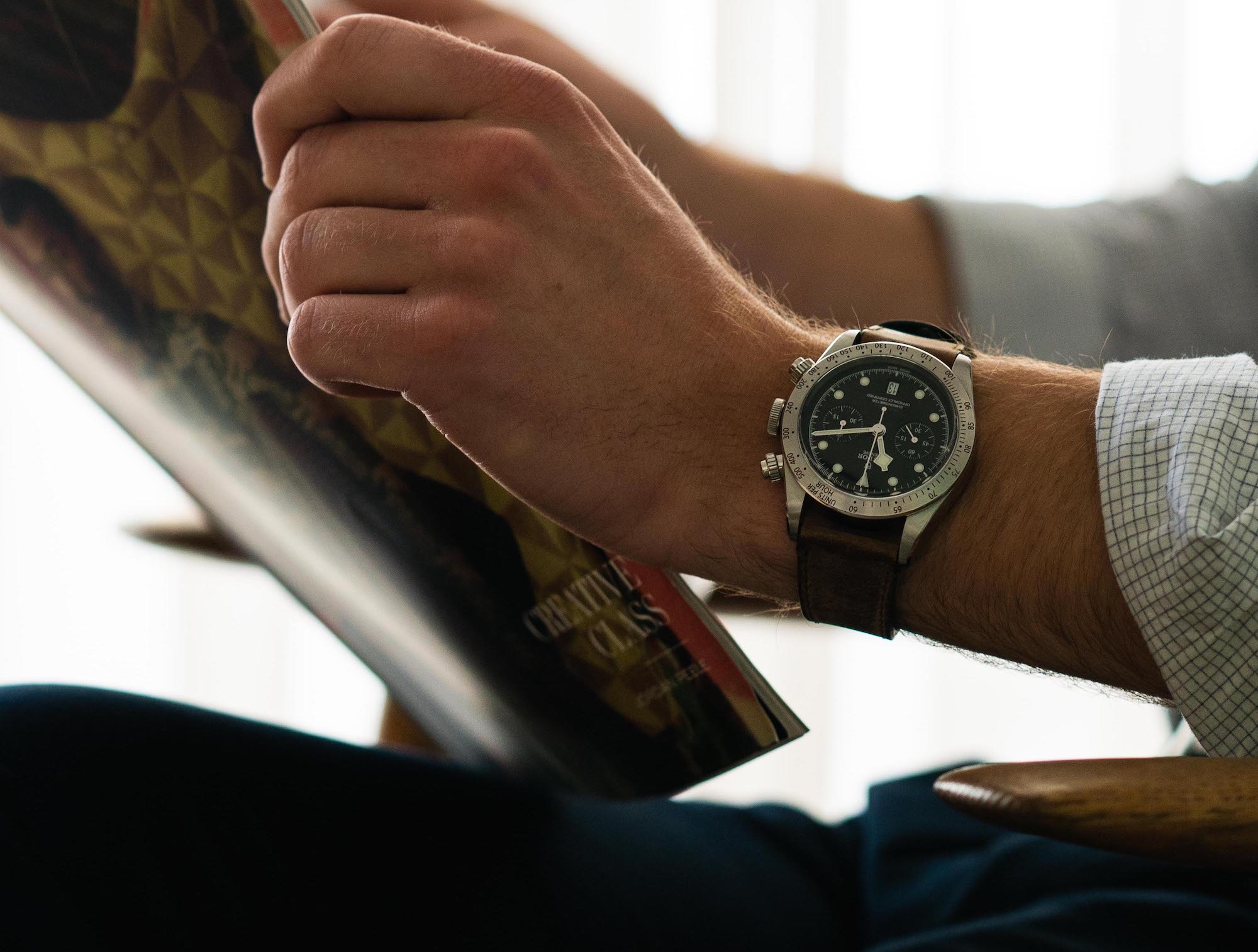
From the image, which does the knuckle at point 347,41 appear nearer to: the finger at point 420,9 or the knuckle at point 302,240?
the knuckle at point 302,240

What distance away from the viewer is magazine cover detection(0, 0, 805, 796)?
1.56 feet

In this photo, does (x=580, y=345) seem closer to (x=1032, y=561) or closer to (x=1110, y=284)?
(x=1032, y=561)

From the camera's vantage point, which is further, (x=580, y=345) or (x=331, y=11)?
(x=331, y=11)

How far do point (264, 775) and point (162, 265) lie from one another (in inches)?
A: 10.7

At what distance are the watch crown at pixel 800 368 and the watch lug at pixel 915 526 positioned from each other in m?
0.08

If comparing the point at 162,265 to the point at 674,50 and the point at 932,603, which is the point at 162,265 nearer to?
the point at 932,603

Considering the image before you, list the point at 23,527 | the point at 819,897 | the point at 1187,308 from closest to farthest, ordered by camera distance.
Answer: the point at 819,897 → the point at 1187,308 → the point at 23,527

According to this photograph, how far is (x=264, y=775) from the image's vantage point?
0.54m

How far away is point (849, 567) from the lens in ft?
1.41

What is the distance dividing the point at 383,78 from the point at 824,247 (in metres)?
0.58

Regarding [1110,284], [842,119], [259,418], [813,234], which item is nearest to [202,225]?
[259,418]

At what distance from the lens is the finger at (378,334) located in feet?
1.28

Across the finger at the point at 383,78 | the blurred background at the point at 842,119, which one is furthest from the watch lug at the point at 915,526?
the blurred background at the point at 842,119

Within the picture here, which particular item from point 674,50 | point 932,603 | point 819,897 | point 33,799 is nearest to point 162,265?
point 33,799
